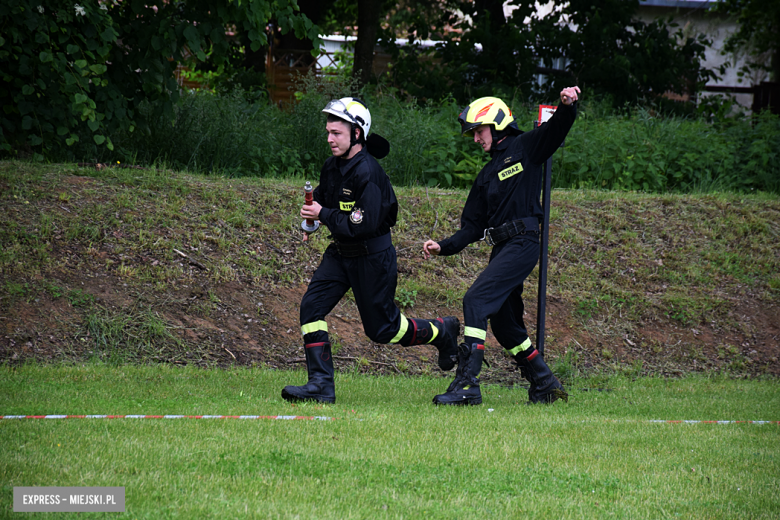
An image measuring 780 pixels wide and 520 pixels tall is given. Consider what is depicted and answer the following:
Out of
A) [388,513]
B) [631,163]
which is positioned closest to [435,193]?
[631,163]

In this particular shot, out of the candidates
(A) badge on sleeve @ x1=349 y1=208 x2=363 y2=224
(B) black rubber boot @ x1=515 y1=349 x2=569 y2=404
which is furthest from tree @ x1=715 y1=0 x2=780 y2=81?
(A) badge on sleeve @ x1=349 y1=208 x2=363 y2=224

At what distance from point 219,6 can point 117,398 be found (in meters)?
5.74

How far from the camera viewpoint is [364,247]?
5.67 metres

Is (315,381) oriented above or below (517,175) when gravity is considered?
below

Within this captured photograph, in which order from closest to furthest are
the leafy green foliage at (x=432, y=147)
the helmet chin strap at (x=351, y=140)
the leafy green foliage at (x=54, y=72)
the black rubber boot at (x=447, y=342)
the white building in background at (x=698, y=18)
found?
the helmet chin strap at (x=351, y=140) → the black rubber boot at (x=447, y=342) → the leafy green foliage at (x=54, y=72) → the leafy green foliage at (x=432, y=147) → the white building in background at (x=698, y=18)

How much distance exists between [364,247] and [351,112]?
3.21 ft

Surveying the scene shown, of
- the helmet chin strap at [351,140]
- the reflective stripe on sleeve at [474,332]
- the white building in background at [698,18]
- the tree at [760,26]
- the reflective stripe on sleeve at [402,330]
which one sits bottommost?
the reflective stripe on sleeve at [402,330]

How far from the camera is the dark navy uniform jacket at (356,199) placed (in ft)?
18.1

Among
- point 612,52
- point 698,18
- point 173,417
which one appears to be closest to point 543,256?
point 173,417

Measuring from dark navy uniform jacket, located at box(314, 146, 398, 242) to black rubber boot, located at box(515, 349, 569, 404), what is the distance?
61.9 inches

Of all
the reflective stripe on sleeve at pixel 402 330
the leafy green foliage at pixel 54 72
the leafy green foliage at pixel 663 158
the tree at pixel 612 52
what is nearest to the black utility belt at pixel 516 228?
the reflective stripe on sleeve at pixel 402 330

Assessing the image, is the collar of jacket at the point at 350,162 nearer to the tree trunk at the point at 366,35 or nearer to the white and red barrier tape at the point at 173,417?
the white and red barrier tape at the point at 173,417

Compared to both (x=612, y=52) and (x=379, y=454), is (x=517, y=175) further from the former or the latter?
(x=612, y=52)

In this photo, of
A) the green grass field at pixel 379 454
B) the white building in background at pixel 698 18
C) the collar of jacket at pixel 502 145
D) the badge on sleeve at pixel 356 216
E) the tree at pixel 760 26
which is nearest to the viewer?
the green grass field at pixel 379 454
